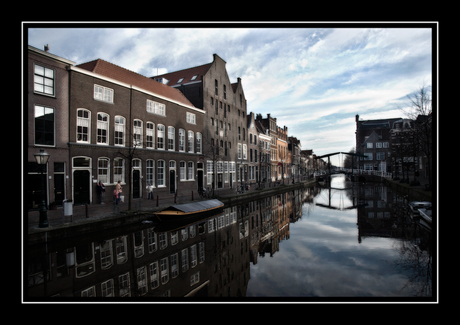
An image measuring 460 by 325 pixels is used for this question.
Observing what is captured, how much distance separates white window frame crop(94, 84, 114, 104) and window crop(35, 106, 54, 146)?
3.60 metres

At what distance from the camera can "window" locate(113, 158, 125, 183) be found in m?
20.1

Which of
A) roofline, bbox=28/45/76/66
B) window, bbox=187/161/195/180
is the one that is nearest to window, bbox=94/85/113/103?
roofline, bbox=28/45/76/66

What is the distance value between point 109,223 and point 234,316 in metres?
11.6

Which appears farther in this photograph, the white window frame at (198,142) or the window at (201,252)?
the white window frame at (198,142)

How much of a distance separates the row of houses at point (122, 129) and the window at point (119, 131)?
0.26 ft

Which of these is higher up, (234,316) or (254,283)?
(234,316)

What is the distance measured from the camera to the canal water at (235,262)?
288 inches

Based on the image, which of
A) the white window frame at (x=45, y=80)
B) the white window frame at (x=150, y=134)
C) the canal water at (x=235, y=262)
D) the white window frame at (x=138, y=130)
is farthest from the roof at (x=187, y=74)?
the canal water at (x=235, y=262)

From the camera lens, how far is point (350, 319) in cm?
347

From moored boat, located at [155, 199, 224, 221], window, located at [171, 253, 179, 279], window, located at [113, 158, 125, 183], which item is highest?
window, located at [113, 158, 125, 183]

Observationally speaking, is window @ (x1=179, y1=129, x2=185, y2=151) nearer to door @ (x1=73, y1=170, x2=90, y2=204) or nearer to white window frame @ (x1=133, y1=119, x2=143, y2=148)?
white window frame @ (x1=133, y1=119, x2=143, y2=148)

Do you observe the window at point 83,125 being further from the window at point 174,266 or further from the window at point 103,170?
the window at point 174,266
